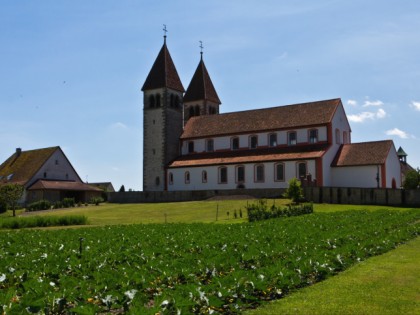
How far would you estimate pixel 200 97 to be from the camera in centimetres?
7844

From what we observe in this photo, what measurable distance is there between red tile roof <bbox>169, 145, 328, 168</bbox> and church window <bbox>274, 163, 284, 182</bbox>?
72 centimetres

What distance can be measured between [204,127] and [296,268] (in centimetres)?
6030

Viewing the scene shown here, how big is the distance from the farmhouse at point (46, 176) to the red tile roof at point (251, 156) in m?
15.0

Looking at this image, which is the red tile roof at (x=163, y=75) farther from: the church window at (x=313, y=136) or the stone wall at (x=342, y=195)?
the church window at (x=313, y=136)

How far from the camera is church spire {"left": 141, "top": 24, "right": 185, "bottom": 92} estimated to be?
7444cm

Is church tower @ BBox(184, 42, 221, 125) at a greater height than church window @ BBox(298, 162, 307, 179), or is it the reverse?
church tower @ BBox(184, 42, 221, 125)

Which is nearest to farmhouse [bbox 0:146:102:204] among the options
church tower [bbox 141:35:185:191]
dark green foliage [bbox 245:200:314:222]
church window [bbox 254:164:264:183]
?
church tower [bbox 141:35:185:191]

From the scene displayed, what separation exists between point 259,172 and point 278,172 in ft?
8.77

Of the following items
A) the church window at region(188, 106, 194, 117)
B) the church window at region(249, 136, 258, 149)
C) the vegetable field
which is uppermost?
the church window at region(188, 106, 194, 117)

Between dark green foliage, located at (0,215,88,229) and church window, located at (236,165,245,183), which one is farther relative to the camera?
church window, located at (236,165,245,183)

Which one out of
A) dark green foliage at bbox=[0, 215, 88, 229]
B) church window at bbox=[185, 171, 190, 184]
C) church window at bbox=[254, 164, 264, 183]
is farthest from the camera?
church window at bbox=[185, 171, 190, 184]

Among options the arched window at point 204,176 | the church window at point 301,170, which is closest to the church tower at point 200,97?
the arched window at point 204,176

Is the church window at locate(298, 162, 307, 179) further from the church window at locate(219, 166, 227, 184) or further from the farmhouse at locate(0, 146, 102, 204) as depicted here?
the farmhouse at locate(0, 146, 102, 204)

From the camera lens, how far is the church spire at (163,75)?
74438 mm
